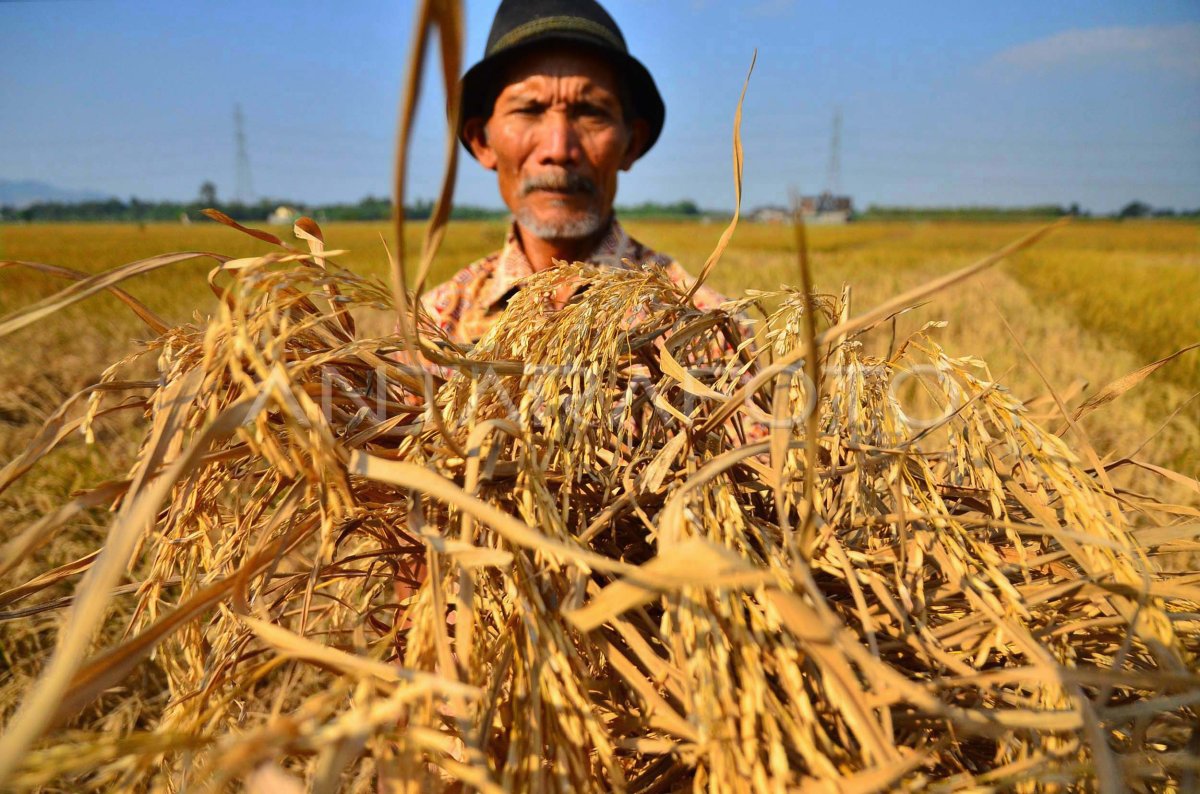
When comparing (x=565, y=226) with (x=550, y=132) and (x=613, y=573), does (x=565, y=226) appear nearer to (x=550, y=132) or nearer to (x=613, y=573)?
(x=550, y=132)

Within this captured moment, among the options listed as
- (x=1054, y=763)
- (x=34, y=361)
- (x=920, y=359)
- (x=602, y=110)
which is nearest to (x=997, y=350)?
(x=602, y=110)

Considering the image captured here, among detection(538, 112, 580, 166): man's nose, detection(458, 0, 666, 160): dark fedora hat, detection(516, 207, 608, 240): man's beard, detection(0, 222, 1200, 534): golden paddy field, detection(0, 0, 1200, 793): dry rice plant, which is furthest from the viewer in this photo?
detection(0, 222, 1200, 534): golden paddy field

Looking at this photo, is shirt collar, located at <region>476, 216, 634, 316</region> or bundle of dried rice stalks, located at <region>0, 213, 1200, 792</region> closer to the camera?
bundle of dried rice stalks, located at <region>0, 213, 1200, 792</region>

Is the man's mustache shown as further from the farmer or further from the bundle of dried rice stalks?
the bundle of dried rice stalks

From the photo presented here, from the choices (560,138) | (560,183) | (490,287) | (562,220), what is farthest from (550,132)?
(490,287)

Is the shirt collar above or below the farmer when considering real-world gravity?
below

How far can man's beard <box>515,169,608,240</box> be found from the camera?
253 centimetres

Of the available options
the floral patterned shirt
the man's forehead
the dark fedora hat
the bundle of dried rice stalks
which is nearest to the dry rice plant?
the bundle of dried rice stalks

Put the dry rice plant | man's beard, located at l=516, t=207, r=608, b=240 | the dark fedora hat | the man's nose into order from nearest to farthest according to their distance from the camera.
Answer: the dry rice plant, the dark fedora hat, the man's nose, man's beard, located at l=516, t=207, r=608, b=240

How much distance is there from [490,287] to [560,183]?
51 cm

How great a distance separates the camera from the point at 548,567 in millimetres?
579

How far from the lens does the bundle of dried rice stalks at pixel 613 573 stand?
1.49 feet

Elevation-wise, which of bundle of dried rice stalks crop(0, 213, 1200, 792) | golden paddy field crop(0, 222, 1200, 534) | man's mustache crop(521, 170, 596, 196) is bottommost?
golden paddy field crop(0, 222, 1200, 534)

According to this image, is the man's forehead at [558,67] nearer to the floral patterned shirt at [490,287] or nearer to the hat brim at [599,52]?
the hat brim at [599,52]
